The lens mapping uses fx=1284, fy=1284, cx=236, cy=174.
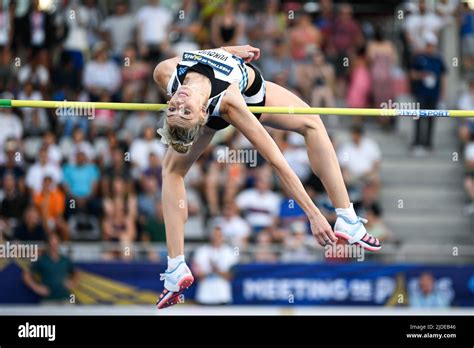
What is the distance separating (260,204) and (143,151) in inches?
73.2

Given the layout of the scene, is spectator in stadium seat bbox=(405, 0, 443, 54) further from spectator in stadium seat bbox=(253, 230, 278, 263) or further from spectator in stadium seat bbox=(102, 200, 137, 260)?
spectator in stadium seat bbox=(102, 200, 137, 260)

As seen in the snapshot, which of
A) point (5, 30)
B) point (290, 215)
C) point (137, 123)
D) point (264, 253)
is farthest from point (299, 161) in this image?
point (5, 30)

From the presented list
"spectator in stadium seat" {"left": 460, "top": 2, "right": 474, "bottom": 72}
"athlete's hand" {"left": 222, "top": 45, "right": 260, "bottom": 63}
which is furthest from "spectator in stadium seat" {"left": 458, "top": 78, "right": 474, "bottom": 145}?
"athlete's hand" {"left": 222, "top": 45, "right": 260, "bottom": 63}

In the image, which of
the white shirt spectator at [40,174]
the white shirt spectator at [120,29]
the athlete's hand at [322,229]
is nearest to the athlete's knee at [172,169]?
the athlete's hand at [322,229]

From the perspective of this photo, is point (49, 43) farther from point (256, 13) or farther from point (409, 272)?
point (409, 272)

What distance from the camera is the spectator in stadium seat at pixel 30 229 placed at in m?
17.2

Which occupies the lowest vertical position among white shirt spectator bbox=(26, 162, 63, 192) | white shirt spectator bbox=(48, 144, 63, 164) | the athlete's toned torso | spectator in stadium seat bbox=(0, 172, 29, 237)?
spectator in stadium seat bbox=(0, 172, 29, 237)

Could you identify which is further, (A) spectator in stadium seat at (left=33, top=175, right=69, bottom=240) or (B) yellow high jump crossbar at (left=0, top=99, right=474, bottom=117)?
(A) spectator in stadium seat at (left=33, top=175, right=69, bottom=240)

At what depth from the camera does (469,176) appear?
1858 centimetres

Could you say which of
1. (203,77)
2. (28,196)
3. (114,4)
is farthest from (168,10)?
(203,77)

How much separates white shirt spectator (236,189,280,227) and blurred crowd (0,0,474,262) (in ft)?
0.05

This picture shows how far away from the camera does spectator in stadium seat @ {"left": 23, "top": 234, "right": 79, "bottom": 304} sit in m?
16.8

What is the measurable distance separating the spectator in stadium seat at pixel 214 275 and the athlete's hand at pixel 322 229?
574 cm
